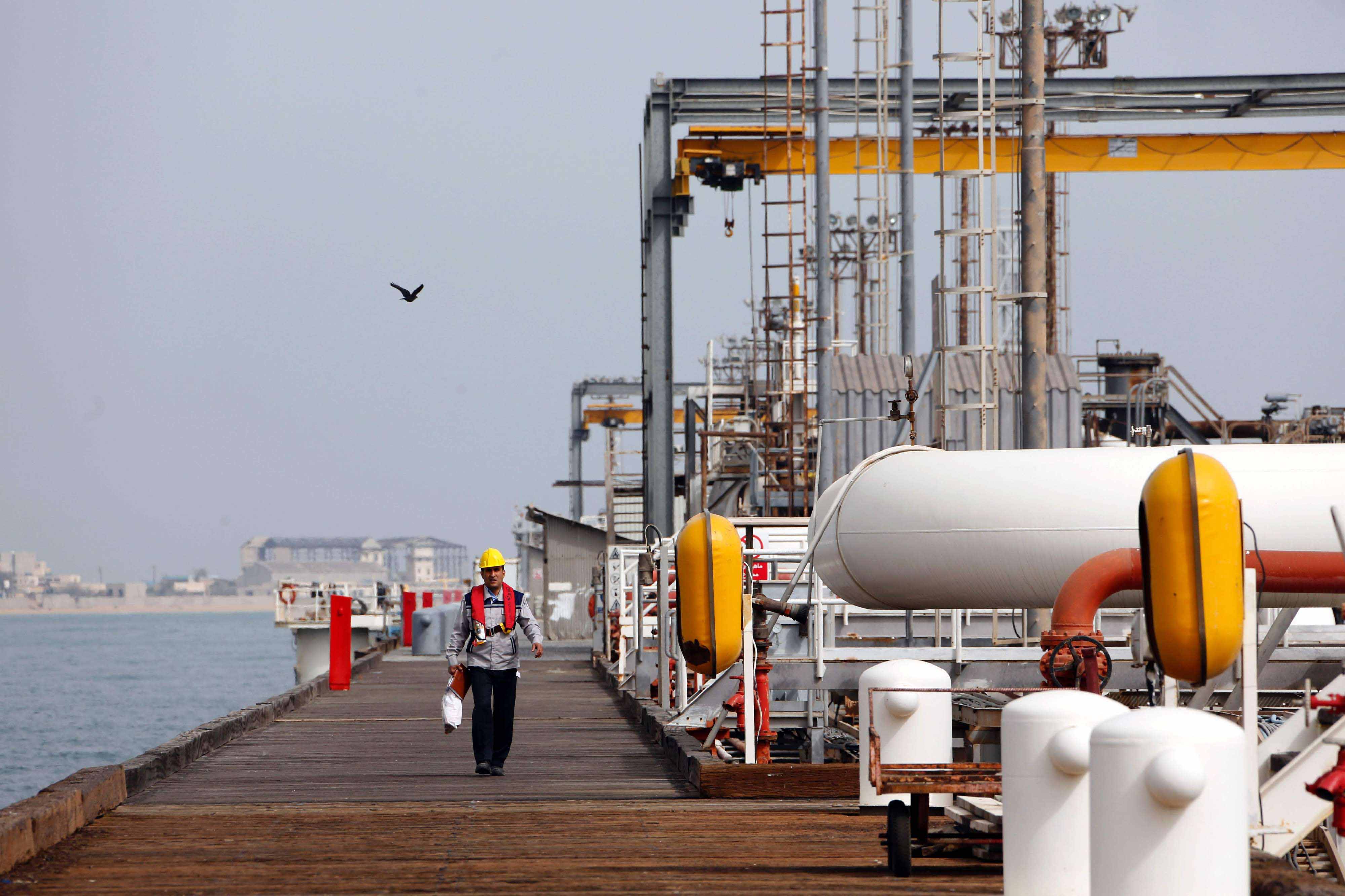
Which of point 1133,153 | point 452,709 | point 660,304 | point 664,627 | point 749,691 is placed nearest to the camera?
point 749,691

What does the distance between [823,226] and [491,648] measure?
17267mm

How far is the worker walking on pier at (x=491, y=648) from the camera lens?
41.2 ft

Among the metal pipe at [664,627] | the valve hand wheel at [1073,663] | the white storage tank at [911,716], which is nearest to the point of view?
the valve hand wheel at [1073,663]

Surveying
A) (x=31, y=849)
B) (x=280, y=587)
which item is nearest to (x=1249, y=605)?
(x=31, y=849)

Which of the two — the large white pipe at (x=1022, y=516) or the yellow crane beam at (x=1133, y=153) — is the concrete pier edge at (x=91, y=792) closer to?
the large white pipe at (x=1022, y=516)

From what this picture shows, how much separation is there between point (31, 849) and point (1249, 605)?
5957mm

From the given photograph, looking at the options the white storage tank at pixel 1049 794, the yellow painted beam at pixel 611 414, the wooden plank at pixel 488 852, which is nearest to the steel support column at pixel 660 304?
the wooden plank at pixel 488 852

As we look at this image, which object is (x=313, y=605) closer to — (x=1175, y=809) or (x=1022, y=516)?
(x=1022, y=516)

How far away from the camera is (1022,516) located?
38.9 ft

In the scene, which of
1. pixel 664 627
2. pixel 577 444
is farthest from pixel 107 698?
pixel 664 627

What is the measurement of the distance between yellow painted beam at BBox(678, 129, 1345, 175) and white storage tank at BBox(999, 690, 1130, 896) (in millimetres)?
28868

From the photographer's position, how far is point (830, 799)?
1073 centimetres

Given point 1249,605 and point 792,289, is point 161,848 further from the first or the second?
point 792,289

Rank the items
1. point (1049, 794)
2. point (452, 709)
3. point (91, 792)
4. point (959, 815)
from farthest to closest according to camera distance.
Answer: point (452, 709) → point (91, 792) → point (959, 815) → point (1049, 794)
